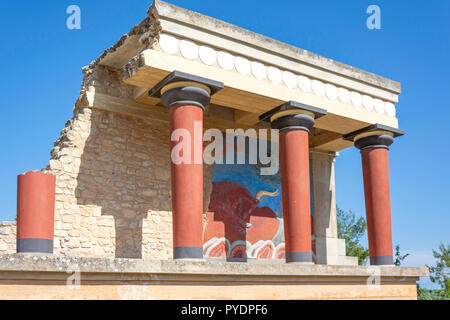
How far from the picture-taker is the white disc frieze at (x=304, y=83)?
9.82m

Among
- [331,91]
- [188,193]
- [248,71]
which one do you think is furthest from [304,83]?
[188,193]

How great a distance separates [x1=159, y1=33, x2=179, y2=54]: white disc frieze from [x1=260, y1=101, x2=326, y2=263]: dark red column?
2429 mm

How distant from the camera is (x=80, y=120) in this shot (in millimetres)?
9375

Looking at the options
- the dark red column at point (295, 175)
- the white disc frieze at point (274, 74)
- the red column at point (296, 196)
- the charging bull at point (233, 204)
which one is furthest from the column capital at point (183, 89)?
the charging bull at point (233, 204)

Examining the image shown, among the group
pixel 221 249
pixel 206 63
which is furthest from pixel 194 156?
pixel 221 249

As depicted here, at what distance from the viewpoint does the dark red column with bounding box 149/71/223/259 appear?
770 centimetres

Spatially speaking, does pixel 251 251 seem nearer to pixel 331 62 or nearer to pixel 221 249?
pixel 221 249

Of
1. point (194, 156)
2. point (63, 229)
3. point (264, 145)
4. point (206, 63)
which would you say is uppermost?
point (206, 63)

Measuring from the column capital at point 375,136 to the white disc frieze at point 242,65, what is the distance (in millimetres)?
3342

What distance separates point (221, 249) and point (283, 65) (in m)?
3.87

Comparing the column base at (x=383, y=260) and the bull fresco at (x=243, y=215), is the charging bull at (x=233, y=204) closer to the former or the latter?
the bull fresco at (x=243, y=215)

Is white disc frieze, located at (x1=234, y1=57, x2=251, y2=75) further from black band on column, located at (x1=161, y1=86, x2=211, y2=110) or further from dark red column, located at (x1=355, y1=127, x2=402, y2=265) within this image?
dark red column, located at (x1=355, y1=127, x2=402, y2=265)

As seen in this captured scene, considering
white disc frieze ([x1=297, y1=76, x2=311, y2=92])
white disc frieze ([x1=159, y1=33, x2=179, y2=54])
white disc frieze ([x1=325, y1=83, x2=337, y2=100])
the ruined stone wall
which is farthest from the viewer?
white disc frieze ([x1=325, y1=83, x2=337, y2=100])

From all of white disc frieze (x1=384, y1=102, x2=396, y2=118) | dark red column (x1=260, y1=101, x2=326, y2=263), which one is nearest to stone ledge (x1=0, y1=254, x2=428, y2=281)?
dark red column (x1=260, y1=101, x2=326, y2=263)
